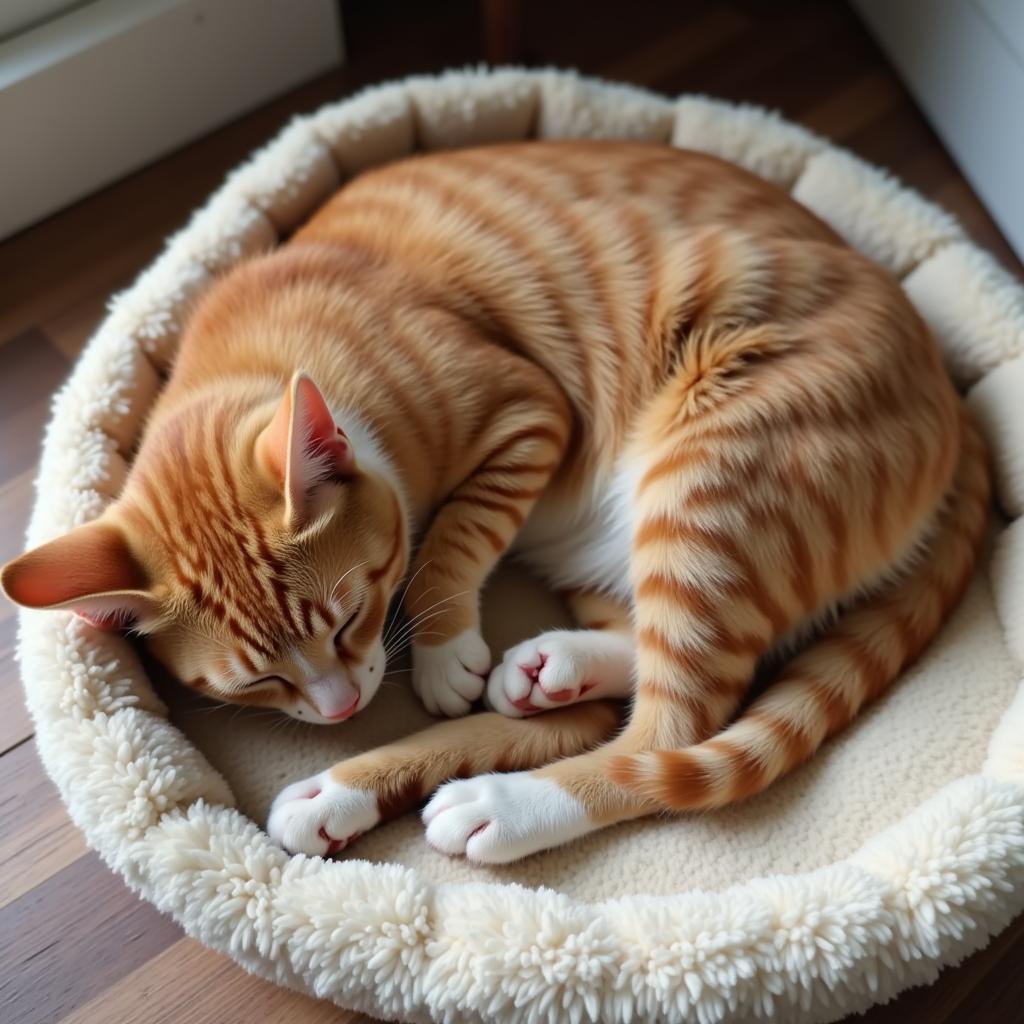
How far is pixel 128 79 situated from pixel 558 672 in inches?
51.5

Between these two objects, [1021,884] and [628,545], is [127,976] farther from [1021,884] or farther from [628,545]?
[1021,884]

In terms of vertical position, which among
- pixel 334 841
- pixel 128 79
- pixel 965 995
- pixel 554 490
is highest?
pixel 128 79

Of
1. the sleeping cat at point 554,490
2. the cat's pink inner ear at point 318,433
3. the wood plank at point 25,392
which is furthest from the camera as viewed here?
the wood plank at point 25,392

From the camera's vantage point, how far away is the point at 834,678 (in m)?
1.42

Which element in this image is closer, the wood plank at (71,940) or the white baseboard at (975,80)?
the wood plank at (71,940)

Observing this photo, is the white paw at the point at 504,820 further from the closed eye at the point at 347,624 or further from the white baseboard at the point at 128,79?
the white baseboard at the point at 128,79

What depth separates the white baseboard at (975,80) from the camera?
1902 mm

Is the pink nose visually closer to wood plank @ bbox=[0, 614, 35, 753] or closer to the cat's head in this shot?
the cat's head

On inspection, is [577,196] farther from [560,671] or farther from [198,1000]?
[198,1000]

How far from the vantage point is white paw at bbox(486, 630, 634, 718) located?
144 cm

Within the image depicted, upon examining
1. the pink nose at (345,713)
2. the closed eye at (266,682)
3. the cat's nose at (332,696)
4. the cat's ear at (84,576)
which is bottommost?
the pink nose at (345,713)

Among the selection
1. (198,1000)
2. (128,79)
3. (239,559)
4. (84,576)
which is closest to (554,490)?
(239,559)

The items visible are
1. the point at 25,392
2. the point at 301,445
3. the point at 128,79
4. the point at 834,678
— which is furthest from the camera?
the point at 128,79

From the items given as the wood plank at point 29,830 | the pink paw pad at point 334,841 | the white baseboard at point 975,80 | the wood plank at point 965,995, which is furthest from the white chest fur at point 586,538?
the white baseboard at point 975,80
